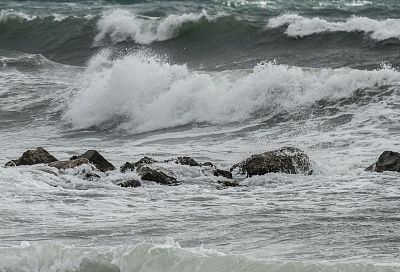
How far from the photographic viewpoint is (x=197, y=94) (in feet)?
53.1

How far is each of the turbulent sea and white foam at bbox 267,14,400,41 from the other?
0.06 m

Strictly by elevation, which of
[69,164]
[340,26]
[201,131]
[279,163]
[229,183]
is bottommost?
[201,131]

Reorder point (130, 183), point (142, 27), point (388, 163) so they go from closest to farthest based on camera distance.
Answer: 1. point (130, 183)
2. point (388, 163)
3. point (142, 27)

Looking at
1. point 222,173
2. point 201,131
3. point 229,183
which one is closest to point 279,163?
point 222,173

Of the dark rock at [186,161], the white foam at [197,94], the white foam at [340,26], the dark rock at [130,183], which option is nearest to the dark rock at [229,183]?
the dark rock at [186,161]

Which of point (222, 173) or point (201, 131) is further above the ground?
point (222, 173)

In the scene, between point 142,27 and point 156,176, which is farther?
point 142,27

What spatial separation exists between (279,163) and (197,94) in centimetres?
587

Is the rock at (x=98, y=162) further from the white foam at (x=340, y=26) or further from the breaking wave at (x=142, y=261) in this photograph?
the white foam at (x=340, y=26)

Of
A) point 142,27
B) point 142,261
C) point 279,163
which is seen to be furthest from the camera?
point 142,27

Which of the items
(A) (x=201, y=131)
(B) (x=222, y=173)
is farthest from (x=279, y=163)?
(A) (x=201, y=131)

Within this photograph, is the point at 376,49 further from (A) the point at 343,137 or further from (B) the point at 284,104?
(A) the point at 343,137

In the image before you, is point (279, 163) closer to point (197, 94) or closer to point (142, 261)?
point (142, 261)

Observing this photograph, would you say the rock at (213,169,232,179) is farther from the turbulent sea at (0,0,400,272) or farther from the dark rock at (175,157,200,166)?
the dark rock at (175,157,200,166)
